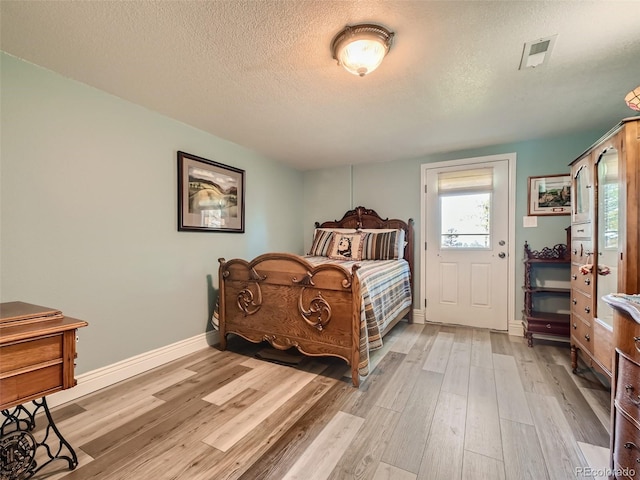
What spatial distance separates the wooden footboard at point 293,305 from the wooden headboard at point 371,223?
1883 mm

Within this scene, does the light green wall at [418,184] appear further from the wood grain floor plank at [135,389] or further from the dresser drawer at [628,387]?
the wood grain floor plank at [135,389]

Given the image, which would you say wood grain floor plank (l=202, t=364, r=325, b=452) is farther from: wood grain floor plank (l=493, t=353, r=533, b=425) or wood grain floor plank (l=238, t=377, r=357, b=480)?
wood grain floor plank (l=493, t=353, r=533, b=425)

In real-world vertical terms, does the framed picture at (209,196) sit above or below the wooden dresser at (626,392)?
above

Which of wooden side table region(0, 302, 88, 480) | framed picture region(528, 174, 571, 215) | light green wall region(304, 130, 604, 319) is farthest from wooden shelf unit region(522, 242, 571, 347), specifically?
wooden side table region(0, 302, 88, 480)

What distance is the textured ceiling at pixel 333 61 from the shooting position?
132 cm

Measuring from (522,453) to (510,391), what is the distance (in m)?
0.67

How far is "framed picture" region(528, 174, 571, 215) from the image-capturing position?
9.74 feet

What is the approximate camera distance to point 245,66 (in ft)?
5.72

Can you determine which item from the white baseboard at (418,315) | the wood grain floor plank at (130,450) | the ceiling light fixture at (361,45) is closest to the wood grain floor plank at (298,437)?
the wood grain floor plank at (130,450)

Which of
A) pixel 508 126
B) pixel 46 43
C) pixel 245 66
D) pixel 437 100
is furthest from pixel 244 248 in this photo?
pixel 508 126

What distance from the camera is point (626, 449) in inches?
42.7

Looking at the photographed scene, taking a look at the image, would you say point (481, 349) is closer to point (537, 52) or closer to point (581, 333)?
point (581, 333)

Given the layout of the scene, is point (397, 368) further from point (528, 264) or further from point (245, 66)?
point (245, 66)

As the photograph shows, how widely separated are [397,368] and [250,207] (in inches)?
93.1
